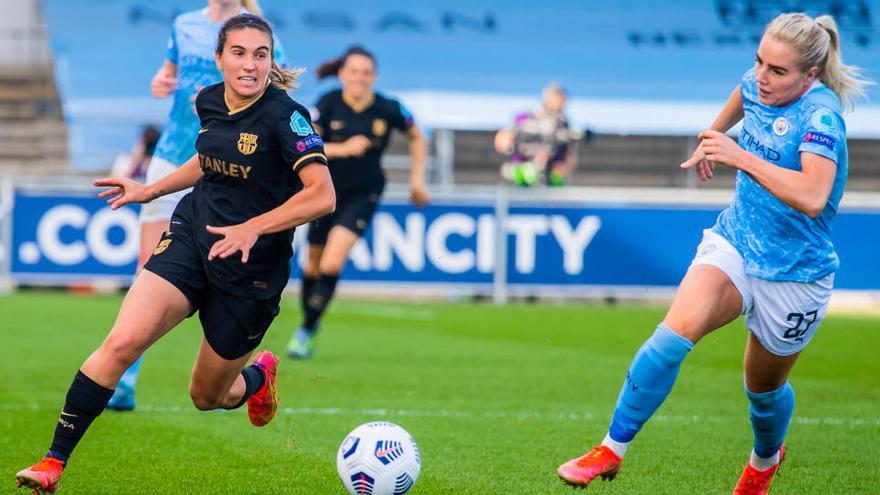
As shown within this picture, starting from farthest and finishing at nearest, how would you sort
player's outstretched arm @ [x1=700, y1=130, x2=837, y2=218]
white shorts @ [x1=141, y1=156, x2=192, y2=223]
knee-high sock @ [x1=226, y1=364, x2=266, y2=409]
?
white shorts @ [x1=141, y1=156, x2=192, y2=223]
knee-high sock @ [x1=226, y1=364, x2=266, y2=409]
player's outstretched arm @ [x1=700, y1=130, x2=837, y2=218]

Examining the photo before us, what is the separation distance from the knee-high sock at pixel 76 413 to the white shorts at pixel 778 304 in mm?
2407

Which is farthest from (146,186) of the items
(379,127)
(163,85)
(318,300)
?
(379,127)

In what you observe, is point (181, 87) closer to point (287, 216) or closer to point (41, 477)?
point (287, 216)

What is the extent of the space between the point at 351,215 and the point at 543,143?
8053 millimetres

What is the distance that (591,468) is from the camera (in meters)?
4.92

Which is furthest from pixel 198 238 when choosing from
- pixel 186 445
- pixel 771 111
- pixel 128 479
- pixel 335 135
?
pixel 335 135

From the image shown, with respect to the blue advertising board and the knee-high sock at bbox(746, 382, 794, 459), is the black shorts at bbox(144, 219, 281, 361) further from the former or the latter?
the blue advertising board

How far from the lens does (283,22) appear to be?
23797mm

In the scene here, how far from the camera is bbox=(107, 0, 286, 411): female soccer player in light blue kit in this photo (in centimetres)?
768

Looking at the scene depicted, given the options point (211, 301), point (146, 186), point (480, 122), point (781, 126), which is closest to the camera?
point (781, 126)

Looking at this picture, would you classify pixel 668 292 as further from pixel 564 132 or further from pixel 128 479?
pixel 128 479

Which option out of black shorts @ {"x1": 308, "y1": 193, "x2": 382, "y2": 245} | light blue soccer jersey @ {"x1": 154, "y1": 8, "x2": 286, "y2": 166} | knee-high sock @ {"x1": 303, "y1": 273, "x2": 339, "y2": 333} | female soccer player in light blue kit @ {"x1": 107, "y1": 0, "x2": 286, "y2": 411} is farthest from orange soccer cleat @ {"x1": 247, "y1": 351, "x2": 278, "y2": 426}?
black shorts @ {"x1": 308, "y1": 193, "x2": 382, "y2": 245}

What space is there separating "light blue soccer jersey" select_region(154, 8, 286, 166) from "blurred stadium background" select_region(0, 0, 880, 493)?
1.56 metres

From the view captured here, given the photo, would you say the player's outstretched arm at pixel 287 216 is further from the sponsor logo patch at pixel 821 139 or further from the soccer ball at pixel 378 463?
the sponsor logo patch at pixel 821 139
